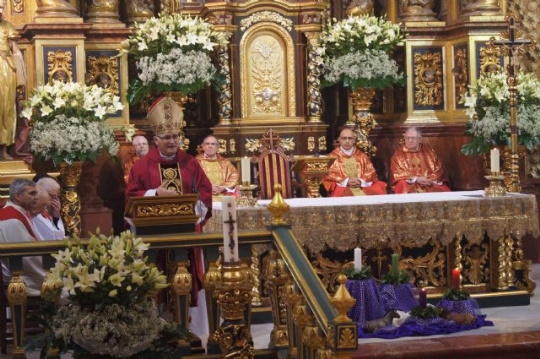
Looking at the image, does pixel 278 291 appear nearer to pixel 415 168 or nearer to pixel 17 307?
pixel 17 307

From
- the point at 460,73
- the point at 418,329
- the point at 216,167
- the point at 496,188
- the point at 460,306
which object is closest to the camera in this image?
the point at 418,329

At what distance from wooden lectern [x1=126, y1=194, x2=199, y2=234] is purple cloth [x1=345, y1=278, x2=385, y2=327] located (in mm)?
2408

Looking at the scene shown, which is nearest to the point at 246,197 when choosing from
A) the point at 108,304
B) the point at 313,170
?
the point at 313,170

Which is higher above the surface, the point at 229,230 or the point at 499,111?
the point at 499,111

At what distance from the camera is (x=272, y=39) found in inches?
510

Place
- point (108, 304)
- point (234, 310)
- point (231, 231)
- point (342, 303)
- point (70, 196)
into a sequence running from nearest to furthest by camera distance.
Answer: point (342, 303) → point (108, 304) → point (231, 231) → point (234, 310) → point (70, 196)

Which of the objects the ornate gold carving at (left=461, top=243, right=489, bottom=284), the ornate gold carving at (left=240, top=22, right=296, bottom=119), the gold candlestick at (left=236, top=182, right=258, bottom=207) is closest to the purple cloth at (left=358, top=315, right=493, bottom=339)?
the ornate gold carving at (left=461, top=243, right=489, bottom=284)

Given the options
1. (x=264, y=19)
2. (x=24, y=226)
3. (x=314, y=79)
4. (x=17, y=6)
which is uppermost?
(x=17, y=6)

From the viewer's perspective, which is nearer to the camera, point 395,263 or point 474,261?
point 395,263

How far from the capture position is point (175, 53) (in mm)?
11992

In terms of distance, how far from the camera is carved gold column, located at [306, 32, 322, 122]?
42.4ft

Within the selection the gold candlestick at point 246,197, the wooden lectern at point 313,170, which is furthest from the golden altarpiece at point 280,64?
the gold candlestick at point 246,197

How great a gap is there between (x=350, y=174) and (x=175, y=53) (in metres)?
2.26

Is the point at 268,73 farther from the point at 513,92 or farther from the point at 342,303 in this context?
the point at 342,303
